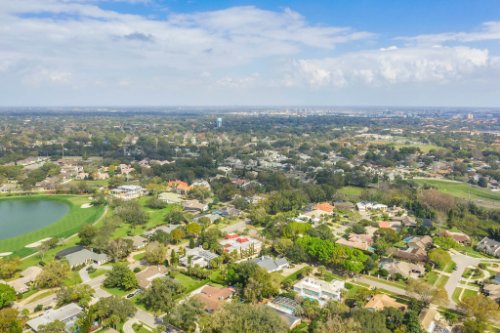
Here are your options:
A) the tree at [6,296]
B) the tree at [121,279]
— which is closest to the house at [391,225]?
the tree at [121,279]

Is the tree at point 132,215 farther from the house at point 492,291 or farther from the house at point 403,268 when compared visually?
the house at point 492,291

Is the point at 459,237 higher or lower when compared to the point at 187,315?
lower

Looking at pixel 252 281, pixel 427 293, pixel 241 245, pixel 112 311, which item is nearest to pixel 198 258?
pixel 241 245

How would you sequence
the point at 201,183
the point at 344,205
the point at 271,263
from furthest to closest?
the point at 201,183 < the point at 344,205 < the point at 271,263

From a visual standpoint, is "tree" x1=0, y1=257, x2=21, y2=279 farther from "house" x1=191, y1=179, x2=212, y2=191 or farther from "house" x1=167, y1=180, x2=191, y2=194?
"house" x1=191, y1=179, x2=212, y2=191

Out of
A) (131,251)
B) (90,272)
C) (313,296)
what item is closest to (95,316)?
(90,272)

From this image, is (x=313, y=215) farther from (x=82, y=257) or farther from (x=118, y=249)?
(x=82, y=257)
